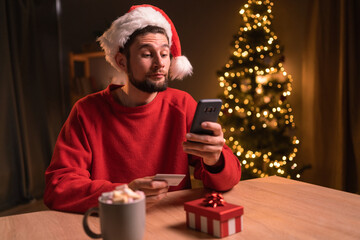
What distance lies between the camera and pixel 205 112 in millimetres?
911

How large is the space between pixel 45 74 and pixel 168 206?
3506mm

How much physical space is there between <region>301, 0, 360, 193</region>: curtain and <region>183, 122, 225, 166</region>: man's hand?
2.05 meters

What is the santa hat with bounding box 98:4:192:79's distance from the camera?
134 cm

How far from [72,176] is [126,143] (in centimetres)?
30

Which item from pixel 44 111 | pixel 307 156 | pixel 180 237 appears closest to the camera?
pixel 180 237

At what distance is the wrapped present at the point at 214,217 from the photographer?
2.39 feet

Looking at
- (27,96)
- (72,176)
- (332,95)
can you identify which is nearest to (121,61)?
(72,176)

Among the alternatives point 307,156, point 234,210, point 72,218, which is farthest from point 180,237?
point 307,156

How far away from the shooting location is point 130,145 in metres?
1.31

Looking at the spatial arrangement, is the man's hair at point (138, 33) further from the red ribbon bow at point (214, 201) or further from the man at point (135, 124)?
the red ribbon bow at point (214, 201)

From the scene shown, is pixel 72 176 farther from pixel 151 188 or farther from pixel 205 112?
pixel 205 112

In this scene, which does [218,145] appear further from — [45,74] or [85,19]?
[85,19]

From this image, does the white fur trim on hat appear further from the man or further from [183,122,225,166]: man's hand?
[183,122,225,166]: man's hand

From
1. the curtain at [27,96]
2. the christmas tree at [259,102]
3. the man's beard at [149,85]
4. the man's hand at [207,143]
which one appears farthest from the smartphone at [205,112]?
the curtain at [27,96]
